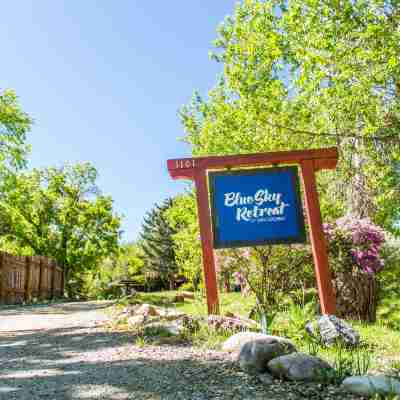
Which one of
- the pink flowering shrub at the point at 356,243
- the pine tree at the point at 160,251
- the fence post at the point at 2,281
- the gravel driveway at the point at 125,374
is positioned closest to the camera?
the gravel driveway at the point at 125,374

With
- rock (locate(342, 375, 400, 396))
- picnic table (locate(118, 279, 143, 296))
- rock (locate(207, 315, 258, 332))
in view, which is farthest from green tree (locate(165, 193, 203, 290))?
rock (locate(342, 375, 400, 396))

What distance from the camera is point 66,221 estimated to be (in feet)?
100

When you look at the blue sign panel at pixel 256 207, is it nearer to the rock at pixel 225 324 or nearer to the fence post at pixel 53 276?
the rock at pixel 225 324

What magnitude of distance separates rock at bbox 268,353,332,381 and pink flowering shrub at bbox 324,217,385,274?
210 inches

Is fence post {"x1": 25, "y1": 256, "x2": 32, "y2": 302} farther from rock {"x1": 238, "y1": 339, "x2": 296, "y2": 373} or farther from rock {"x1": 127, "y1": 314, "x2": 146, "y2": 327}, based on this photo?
rock {"x1": 238, "y1": 339, "x2": 296, "y2": 373}

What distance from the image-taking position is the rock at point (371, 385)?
9.02 ft

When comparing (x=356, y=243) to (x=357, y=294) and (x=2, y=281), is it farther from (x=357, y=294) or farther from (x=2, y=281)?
(x=2, y=281)

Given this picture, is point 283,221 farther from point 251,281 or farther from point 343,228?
point 343,228

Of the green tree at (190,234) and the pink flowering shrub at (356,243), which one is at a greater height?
the green tree at (190,234)

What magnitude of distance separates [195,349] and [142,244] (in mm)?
45571

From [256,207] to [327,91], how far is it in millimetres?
2489

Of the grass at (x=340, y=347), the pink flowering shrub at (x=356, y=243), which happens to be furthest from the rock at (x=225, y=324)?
the pink flowering shrub at (x=356, y=243)

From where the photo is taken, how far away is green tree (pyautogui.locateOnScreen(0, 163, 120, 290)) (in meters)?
29.6

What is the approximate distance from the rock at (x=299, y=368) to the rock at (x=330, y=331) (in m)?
1.47
